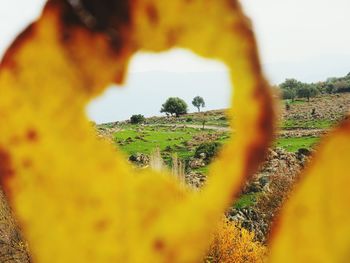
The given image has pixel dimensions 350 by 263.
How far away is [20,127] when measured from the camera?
2.84 meters

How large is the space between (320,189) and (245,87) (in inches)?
23.7

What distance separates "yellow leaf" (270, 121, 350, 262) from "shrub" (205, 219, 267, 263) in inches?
819

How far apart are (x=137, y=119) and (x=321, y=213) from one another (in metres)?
64.1

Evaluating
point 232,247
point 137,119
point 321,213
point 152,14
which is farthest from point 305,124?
point 152,14

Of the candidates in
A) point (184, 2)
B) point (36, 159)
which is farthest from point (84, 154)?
point (184, 2)

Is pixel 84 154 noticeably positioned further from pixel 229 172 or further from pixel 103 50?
pixel 229 172

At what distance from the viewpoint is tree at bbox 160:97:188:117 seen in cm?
6838

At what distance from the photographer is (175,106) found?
6894 centimetres

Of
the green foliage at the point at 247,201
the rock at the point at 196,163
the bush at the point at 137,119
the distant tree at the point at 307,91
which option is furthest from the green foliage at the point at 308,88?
the green foliage at the point at 247,201

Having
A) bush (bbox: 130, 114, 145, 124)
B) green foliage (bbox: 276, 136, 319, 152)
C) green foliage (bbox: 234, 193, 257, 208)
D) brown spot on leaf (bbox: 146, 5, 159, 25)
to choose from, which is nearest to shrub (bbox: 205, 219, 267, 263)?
green foliage (bbox: 234, 193, 257, 208)

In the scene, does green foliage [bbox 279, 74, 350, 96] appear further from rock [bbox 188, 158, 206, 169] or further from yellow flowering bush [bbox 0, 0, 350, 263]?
yellow flowering bush [bbox 0, 0, 350, 263]

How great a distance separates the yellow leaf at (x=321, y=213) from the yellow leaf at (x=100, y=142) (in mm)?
280

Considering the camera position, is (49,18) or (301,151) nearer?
(49,18)

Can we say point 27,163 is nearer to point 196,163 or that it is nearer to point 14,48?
point 14,48
